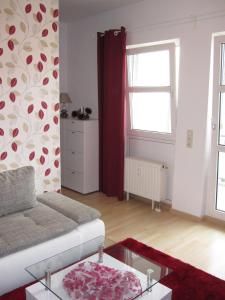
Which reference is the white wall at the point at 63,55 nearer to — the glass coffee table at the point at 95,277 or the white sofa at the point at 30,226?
the white sofa at the point at 30,226

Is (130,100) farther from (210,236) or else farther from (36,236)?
(36,236)

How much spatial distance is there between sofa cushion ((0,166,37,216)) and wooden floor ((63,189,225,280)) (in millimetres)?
982

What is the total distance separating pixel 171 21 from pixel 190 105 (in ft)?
3.33

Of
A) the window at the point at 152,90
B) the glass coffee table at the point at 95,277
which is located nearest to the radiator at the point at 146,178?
the window at the point at 152,90

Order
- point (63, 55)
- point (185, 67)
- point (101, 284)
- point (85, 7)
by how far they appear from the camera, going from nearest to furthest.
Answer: point (101, 284), point (185, 67), point (85, 7), point (63, 55)

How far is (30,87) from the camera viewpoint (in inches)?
127

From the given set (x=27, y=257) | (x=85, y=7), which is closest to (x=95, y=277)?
(x=27, y=257)

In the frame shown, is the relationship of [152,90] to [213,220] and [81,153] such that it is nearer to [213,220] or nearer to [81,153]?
[81,153]

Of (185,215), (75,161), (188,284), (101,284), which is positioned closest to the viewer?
(101,284)

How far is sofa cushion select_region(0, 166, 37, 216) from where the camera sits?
2764mm

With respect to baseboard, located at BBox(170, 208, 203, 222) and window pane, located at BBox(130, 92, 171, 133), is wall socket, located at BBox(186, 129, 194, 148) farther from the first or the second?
baseboard, located at BBox(170, 208, 203, 222)

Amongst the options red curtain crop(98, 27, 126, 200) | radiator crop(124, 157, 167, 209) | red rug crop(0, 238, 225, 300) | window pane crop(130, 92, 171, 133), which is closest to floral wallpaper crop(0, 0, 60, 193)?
red curtain crop(98, 27, 126, 200)

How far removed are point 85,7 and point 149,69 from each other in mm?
1216

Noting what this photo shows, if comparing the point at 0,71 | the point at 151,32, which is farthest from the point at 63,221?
the point at 151,32
